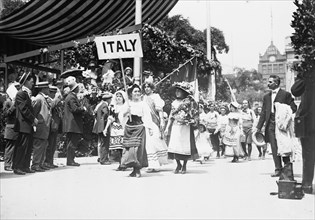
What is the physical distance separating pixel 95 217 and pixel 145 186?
2.40 meters

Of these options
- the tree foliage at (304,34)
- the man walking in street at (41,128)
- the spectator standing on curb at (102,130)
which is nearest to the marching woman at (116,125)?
the spectator standing on curb at (102,130)

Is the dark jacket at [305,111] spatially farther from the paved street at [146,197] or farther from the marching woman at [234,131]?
the marching woman at [234,131]

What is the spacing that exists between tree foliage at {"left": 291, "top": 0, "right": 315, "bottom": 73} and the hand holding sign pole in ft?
10.1

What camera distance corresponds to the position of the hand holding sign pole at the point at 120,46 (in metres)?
7.97

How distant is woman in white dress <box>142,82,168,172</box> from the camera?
29.5ft

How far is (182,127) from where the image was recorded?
907 cm

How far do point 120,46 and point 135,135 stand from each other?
163 centimetres

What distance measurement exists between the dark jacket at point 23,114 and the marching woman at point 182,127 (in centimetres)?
275

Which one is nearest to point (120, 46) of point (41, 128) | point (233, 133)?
point (41, 128)

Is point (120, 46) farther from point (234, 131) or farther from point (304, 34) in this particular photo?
point (234, 131)

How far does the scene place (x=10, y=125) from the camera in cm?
853

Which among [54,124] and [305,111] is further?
[54,124]

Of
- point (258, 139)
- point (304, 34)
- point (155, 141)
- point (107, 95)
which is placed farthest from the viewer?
point (107, 95)

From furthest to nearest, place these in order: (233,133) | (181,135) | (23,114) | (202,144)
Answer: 1. (233,133)
2. (202,144)
3. (181,135)
4. (23,114)
